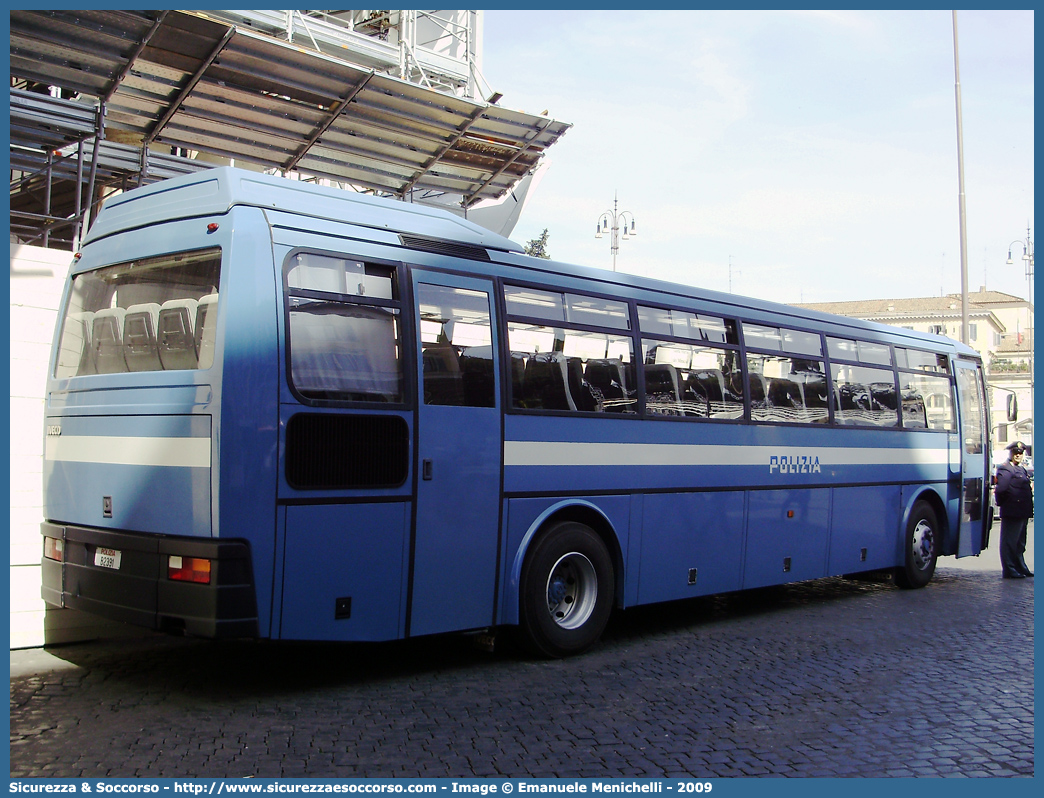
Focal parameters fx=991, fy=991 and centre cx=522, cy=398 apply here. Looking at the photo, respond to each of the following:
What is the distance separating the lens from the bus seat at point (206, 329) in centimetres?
612

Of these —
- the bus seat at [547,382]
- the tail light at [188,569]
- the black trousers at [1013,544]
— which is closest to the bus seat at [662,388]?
the bus seat at [547,382]

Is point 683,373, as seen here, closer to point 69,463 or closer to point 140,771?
point 69,463

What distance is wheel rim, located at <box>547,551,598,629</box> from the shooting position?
810 centimetres

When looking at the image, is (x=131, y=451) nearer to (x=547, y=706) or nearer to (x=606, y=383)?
(x=547, y=706)

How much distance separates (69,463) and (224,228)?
7.01 feet

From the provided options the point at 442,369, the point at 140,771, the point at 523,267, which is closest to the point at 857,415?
the point at 523,267

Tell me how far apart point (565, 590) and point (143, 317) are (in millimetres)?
3910

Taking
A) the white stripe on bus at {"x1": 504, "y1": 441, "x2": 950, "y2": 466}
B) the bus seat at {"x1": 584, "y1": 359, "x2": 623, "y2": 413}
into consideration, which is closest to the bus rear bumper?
the white stripe on bus at {"x1": 504, "y1": 441, "x2": 950, "y2": 466}

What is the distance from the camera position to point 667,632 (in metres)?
9.43

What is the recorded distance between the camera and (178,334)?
6.37 m

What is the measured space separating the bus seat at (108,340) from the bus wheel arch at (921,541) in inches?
377

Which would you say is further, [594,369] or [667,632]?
Result: [667,632]

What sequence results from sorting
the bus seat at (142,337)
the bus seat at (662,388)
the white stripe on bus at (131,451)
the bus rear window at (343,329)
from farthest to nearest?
the bus seat at (662,388), the bus seat at (142,337), the bus rear window at (343,329), the white stripe on bus at (131,451)

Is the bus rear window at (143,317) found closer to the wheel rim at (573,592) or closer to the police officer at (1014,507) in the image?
the wheel rim at (573,592)
